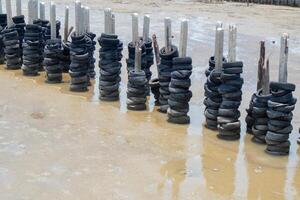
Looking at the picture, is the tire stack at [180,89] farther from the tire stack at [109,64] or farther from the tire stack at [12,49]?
the tire stack at [12,49]

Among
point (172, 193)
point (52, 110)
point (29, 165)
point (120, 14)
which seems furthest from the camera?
point (120, 14)

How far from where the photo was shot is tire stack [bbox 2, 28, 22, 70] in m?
13.1

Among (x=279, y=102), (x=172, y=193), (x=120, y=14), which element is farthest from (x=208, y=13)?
(x=172, y=193)

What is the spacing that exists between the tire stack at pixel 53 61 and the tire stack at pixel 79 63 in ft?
2.01

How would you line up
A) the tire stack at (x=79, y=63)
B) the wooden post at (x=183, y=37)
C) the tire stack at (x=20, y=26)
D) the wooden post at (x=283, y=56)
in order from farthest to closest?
1. the tire stack at (x=20, y=26)
2. the tire stack at (x=79, y=63)
3. the wooden post at (x=183, y=37)
4. the wooden post at (x=283, y=56)

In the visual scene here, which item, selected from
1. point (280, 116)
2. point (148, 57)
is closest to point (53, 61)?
point (148, 57)

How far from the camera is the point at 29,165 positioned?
→ 7895mm

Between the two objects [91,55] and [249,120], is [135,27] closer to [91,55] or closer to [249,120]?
[91,55]

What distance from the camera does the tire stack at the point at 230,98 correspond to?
353 inches

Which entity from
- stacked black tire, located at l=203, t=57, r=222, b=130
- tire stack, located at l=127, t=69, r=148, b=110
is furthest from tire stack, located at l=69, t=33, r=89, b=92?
stacked black tire, located at l=203, t=57, r=222, b=130

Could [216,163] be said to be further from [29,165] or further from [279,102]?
[29,165]

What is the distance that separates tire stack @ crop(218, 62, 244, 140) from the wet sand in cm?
25

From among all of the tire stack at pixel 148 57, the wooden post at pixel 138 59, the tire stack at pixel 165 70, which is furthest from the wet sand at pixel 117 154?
the wooden post at pixel 138 59

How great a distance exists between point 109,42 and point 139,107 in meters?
1.33
